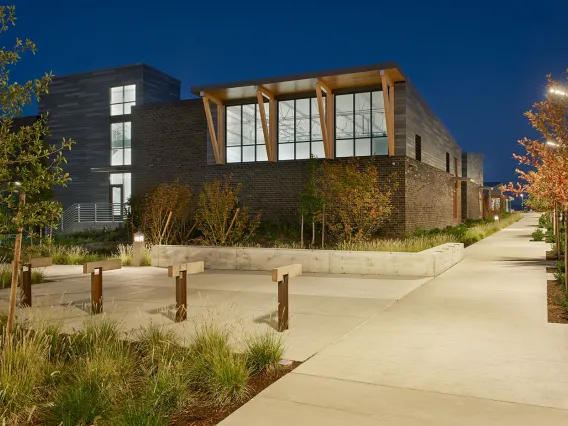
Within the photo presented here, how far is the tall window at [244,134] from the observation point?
25.7 meters

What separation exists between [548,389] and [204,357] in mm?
3163

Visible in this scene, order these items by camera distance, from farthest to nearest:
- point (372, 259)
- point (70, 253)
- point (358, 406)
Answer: point (70, 253) < point (372, 259) < point (358, 406)

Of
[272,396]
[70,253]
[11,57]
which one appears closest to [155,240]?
[70,253]

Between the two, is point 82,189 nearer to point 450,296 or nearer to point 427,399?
point 450,296

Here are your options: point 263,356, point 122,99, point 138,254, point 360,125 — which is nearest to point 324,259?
point 138,254

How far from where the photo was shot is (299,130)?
25.0 meters

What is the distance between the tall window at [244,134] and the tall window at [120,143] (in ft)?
34.0

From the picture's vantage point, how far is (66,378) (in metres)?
5.05

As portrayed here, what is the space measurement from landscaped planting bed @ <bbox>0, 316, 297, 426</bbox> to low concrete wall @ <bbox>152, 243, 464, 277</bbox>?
8.15 metres

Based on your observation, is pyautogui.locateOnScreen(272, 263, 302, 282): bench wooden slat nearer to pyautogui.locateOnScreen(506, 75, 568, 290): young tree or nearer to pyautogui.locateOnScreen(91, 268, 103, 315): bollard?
pyautogui.locateOnScreen(91, 268, 103, 315): bollard

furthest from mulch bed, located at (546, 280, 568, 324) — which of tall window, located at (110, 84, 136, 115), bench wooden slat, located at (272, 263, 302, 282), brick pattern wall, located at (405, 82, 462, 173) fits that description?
tall window, located at (110, 84, 136, 115)

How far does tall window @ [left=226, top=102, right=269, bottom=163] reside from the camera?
25656 millimetres

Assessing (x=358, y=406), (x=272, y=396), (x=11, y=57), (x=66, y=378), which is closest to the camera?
(x=358, y=406)

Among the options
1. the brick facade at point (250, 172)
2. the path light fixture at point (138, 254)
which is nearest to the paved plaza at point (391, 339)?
the path light fixture at point (138, 254)
